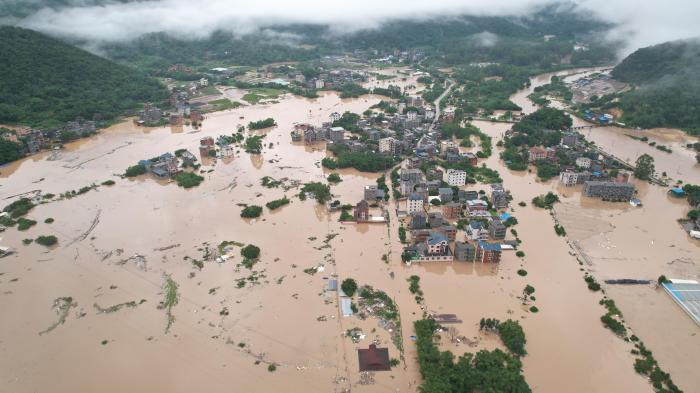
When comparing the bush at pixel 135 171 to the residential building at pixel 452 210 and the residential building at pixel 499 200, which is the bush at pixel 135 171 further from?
the residential building at pixel 499 200

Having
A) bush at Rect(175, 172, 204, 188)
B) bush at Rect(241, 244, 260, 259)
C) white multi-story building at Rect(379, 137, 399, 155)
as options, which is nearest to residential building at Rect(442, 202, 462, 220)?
bush at Rect(241, 244, 260, 259)

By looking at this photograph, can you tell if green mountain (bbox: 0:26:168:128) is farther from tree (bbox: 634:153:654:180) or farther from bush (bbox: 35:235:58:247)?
tree (bbox: 634:153:654:180)

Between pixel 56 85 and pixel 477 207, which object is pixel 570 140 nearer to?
pixel 477 207

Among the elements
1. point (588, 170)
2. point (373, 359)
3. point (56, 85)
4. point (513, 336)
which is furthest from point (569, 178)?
point (56, 85)

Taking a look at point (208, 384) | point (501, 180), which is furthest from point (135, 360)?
point (501, 180)

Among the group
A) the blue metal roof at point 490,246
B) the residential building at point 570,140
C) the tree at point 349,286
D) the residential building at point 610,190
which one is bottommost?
the tree at point 349,286

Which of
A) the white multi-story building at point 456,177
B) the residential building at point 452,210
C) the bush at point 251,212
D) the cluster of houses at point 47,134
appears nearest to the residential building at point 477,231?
the residential building at point 452,210
